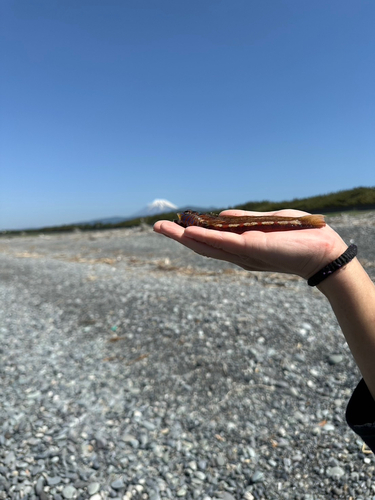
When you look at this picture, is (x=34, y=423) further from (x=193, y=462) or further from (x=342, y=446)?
(x=342, y=446)

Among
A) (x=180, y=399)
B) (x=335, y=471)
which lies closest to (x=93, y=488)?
(x=180, y=399)

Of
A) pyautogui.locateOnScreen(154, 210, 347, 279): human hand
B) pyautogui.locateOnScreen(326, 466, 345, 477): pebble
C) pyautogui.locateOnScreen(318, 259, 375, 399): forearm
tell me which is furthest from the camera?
pyautogui.locateOnScreen(326, 466, 345, 477): pebble

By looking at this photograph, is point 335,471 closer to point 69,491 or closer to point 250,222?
point 69,491

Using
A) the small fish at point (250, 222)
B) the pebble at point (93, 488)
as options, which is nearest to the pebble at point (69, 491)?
the pebble at point (93, 488)

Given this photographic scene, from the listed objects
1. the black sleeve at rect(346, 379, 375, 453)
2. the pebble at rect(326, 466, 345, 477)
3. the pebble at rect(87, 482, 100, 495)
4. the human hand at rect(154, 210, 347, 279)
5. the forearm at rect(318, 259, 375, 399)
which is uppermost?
the human hand at rect(154, 210, 347, 279)

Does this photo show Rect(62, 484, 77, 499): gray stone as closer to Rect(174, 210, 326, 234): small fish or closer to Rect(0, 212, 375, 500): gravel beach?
Rect(0, 212, 375, 500): gravel beach

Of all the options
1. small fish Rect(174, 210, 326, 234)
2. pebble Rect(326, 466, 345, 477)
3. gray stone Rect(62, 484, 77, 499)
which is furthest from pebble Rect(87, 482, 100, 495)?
small fish Rect(174, 210, 326, 234)

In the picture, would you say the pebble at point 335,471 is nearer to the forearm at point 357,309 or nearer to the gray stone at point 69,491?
the forearm at point 357,309

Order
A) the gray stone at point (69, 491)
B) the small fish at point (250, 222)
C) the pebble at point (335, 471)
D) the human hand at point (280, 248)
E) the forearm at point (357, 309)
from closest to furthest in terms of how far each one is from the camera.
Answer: the forearm at point (357, 309) < the human hand at point (280, 248) < the small fish at point (250, 222) < the gray stone at point (69, 491) < the pebble at point (335, 471)
